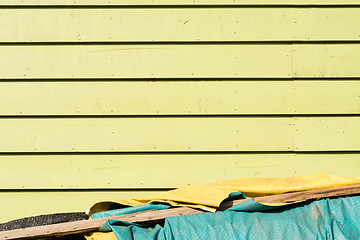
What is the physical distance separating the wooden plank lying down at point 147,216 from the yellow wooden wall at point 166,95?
0.37 metres

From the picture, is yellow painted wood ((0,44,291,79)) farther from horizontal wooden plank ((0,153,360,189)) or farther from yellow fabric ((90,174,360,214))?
yellow fabric ((90,174,360,214))

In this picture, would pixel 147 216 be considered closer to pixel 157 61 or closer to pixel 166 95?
pixel 166 95

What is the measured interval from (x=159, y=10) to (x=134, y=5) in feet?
0.53

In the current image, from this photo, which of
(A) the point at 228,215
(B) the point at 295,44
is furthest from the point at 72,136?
(B) the point at 295,44

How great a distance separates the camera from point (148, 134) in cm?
266

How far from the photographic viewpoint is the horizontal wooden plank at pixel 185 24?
8.64 ft

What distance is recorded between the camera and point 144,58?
105 inches

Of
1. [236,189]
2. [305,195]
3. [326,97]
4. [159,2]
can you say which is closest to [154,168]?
[236,189]

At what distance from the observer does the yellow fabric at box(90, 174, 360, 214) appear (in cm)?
227

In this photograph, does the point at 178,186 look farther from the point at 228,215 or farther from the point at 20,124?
the point at 20,124

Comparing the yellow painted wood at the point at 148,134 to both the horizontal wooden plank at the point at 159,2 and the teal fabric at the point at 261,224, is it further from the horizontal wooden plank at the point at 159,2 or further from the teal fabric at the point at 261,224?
the horizontal wooden plank at the point at 159,2

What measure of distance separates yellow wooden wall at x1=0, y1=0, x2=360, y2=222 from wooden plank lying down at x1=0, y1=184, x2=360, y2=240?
367 mm

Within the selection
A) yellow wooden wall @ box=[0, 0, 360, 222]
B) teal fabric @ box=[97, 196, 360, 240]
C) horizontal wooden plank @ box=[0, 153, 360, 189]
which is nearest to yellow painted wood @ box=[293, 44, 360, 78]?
yellow wooden wall @ box=[0, 0, 360, 222]

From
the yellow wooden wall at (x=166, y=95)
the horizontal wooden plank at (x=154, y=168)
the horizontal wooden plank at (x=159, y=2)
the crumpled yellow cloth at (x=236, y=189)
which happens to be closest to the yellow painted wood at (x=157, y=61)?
the yellow wooden wall at (x=166, y=95)
